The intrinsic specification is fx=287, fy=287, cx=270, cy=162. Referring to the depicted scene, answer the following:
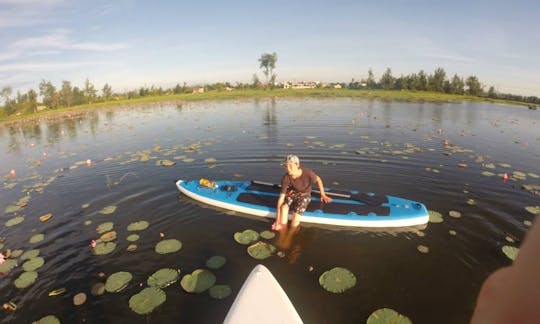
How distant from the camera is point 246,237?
7336 mm

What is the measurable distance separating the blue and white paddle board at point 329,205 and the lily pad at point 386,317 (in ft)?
8.98

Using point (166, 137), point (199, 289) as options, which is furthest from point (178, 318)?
point (166, 137)

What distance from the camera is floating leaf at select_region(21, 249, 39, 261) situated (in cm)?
685

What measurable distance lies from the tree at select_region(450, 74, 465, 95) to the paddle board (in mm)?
82450

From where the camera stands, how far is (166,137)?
20141 mm

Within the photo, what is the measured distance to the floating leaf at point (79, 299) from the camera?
5.54 m

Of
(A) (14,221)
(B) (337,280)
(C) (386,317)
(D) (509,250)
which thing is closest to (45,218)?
(A) (14,221)

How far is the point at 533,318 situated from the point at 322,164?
12.0m

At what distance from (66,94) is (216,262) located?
247 feet

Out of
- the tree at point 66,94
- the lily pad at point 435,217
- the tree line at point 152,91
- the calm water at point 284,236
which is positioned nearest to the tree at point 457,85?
the tree line at point 152,91

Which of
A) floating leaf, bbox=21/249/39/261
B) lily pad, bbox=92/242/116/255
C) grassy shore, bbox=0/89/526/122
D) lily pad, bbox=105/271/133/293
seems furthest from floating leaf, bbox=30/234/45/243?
grassy shore, bbox=0/89/526/122

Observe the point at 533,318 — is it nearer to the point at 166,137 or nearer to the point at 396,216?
the point at 396,216

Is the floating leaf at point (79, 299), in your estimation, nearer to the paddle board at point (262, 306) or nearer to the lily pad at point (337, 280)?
the paddle board at point (262, 306)

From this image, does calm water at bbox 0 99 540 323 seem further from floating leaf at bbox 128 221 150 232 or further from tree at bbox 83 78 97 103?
tree at bbox 83 78 97 103
